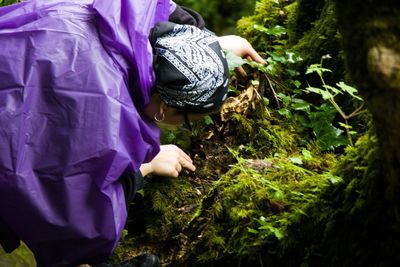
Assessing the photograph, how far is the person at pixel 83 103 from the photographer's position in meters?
2.31

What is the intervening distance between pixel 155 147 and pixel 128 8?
0.67 m

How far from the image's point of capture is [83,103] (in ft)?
7.57

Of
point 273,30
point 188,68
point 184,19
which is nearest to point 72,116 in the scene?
point 188,68

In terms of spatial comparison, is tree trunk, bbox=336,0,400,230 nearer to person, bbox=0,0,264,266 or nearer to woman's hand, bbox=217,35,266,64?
person, bbox=0,0,264,266

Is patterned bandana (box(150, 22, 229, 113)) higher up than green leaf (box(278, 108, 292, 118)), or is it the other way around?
patterned bandana (box(150, 22, 229, 113))

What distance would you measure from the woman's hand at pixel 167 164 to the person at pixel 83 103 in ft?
1.21

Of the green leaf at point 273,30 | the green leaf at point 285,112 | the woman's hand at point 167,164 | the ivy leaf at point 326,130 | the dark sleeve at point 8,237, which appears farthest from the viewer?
the green leaf at point 273,30

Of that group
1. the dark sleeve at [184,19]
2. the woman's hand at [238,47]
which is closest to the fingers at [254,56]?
the woman's hand at [238,47]

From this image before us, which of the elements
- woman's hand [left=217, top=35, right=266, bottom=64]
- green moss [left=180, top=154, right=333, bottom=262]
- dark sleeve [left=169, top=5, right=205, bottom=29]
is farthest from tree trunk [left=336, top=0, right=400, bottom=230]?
woman's hand [left=217, top=35, right=266, bottom=64]

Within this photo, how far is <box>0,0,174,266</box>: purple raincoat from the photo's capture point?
7.56 ft

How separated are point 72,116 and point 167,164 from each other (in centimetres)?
74

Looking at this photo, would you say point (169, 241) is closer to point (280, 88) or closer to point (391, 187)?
point (280, 88)

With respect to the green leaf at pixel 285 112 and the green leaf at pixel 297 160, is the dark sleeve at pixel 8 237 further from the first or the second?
the green leaf at pixel 285 112

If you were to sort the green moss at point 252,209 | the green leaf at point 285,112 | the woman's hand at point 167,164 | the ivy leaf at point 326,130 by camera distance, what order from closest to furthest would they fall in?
the green moss at point 252,209 → the ivy leaf at point 326,130 → the woman's hand at point 167,164 → the green leaf at point 285,112
